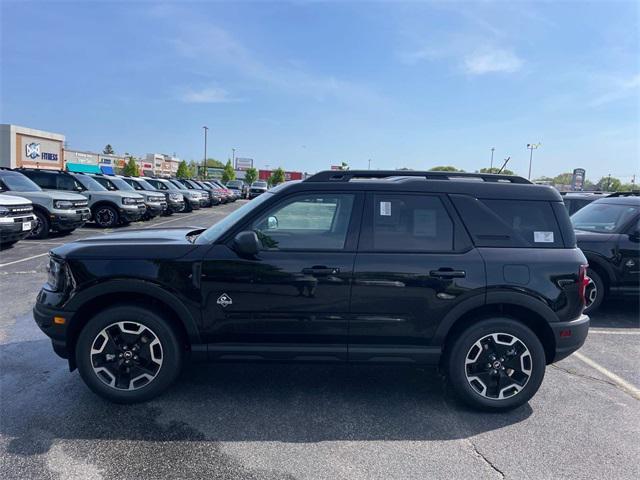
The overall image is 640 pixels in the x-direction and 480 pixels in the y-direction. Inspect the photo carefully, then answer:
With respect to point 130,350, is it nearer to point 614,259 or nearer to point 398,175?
point 398,175

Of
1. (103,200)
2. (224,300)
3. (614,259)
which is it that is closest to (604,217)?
(614,259)

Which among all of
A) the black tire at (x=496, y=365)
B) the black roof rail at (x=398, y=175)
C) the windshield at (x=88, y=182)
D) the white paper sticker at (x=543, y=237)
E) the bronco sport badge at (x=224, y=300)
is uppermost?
the windshield at (x=88, y=182)

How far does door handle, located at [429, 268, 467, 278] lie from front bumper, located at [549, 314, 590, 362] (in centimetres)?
87

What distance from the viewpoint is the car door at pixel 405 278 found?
3.60 metres

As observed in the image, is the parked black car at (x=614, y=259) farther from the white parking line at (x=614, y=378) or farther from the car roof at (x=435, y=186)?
the car roof at (x=435, y=186)

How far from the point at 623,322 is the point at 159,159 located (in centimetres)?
10285

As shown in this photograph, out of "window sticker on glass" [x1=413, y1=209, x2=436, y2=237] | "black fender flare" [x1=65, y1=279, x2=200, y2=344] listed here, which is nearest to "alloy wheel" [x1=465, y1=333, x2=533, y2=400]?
"window sticker on glass" [x1=413, y1=209, x2=436, y2=237]

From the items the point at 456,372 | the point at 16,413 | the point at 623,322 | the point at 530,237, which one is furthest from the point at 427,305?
the point at 623,322

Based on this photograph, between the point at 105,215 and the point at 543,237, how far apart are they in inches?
572

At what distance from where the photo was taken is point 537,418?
3662 millimetres

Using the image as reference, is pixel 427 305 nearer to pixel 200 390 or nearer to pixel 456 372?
pixel 456 372

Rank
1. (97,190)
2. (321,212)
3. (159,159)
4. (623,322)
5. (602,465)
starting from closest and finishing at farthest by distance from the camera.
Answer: (602,465) → (321,212) → (623,322) → (97,190) → (159,159)

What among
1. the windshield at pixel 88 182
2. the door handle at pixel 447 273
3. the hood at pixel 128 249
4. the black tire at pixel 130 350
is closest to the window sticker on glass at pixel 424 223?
the door handle at pixel 447 273

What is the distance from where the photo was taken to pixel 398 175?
13.7 ft
